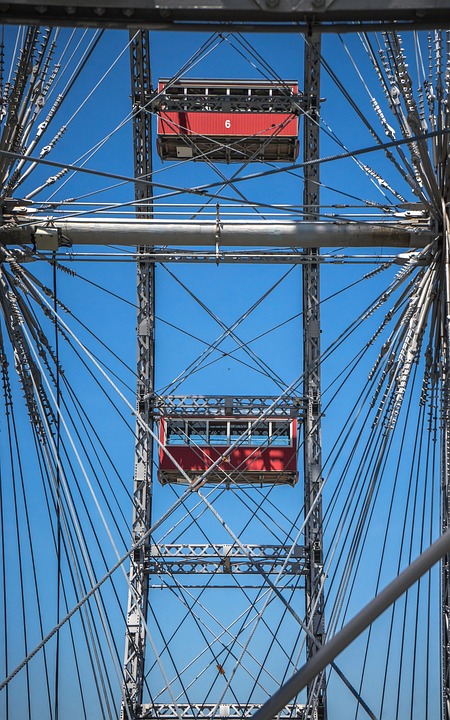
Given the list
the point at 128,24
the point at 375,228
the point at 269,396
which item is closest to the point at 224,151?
the point at 269,396

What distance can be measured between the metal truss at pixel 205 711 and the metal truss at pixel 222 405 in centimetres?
641

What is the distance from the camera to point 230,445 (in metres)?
Answer: 27.4

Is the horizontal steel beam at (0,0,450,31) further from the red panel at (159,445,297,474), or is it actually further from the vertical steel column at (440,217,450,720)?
the red panel at (159,445,297,474)

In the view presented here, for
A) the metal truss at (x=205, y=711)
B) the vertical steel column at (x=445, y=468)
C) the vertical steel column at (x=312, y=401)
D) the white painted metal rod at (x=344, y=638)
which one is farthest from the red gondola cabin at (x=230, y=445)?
the white painted metal rod at (x=344, y=638)

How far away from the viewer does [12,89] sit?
17016mm

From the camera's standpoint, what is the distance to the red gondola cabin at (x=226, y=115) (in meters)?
25.5

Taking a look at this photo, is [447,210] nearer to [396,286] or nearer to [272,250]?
[396,286]

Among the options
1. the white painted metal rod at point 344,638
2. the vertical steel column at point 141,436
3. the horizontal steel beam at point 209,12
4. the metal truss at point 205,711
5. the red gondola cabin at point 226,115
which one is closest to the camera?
the horizontal steel beam at point 209,12

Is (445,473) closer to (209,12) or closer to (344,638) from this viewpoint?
(344,638)

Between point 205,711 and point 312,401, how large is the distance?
735cm

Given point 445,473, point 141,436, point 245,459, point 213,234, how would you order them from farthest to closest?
point 245,459
point 141,436
point 445,473
point 213,234

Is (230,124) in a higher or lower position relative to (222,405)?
higher

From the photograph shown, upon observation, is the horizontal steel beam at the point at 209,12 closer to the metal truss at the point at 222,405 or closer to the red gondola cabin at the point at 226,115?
the red gondola cabin at the point at 226,115

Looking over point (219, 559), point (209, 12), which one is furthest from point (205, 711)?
point (209, 12)
